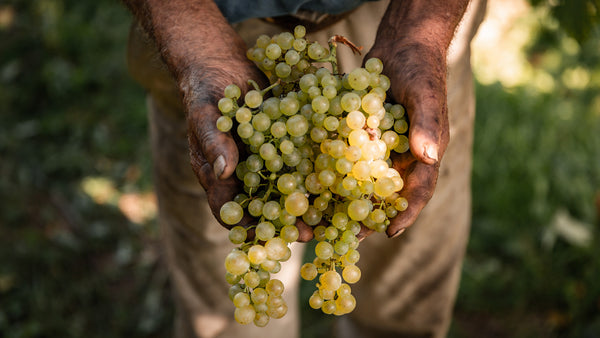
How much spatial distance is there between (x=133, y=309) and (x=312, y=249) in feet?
3.01

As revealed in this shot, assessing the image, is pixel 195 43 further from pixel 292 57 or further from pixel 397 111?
pixel 397 111

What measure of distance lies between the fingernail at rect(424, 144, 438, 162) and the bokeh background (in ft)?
3.65

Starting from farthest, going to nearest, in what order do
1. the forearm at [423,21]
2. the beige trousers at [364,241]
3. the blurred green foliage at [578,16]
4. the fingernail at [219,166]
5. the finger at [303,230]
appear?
the blurred green foliage at [578,16] → the beige trousers at [364,241] → the forearm at [423,21] → the finger at [303,230] → the fingernail at [219,166]

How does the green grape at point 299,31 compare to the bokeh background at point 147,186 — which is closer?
the green grape at point 299,31

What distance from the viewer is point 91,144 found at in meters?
3.33

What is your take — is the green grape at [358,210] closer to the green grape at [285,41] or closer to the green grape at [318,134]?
the green grape at [318,134]

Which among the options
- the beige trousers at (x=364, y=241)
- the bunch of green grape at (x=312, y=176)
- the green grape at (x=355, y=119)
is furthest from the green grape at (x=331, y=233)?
the beige trousers at (x=364, y=241)

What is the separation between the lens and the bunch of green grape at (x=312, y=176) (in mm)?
1094

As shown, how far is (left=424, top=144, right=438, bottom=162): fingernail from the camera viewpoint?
1.10m

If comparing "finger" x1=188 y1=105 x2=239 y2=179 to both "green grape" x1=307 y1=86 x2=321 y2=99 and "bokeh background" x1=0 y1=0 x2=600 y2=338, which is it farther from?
"bokeh background" x1=0 y1=0 x2=600 y2=338

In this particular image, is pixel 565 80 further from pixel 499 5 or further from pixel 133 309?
pixel 133 309

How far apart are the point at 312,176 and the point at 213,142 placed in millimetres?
219

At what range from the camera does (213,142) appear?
110 cm

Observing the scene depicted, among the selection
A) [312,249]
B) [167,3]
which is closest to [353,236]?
[167,3]
